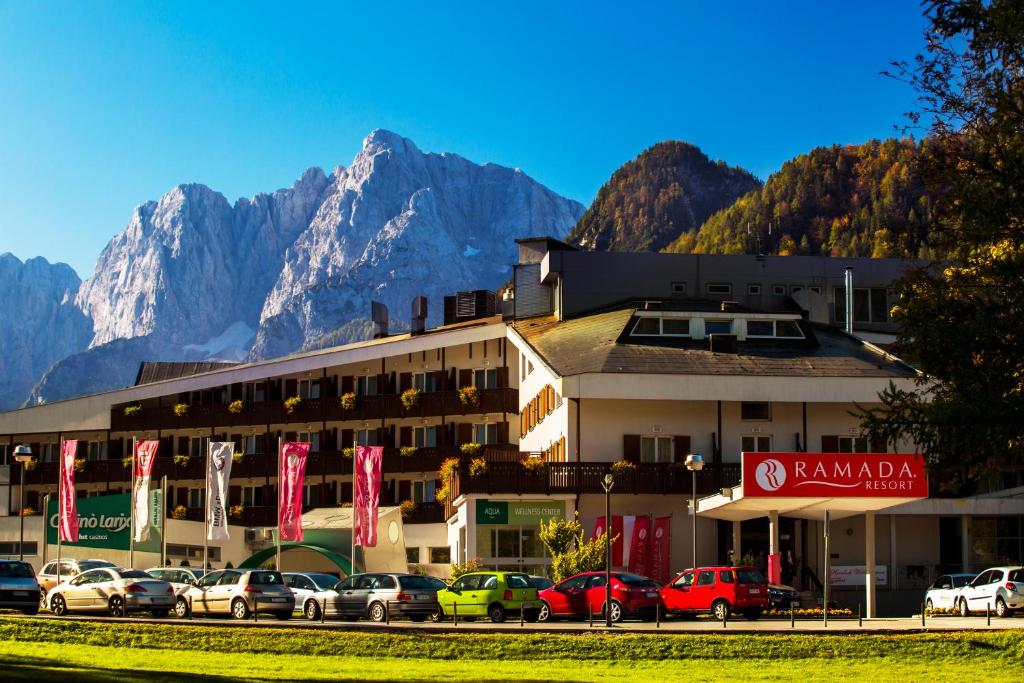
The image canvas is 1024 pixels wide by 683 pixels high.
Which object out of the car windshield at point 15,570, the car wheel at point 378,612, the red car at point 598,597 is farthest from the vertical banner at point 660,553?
the car windshield at point 15,570

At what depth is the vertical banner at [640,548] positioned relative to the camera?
56500 millimetres

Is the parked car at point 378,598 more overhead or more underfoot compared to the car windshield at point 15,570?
more underfoot

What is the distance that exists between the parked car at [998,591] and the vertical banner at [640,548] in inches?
535

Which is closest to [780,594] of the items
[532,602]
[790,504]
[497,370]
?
[790,504]

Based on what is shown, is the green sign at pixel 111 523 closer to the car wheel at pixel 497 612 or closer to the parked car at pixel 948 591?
the car wheel at pixel 497 612

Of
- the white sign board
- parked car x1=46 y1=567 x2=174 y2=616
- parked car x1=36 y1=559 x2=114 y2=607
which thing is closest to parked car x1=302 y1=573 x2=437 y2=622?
parked car x1=46 y1=567 x2=174 y2=616

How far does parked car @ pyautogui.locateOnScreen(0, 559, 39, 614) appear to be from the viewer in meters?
43.3

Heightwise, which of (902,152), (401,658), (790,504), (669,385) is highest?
(902,152)

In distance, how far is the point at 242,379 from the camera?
278ft

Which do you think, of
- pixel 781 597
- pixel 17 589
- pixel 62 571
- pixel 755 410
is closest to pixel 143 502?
pixel 62 571

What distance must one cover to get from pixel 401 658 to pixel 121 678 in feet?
30.0

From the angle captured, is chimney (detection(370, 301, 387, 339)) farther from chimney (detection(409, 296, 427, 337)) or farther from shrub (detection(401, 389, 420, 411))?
shrub (detection(401, 389, 420, 411))

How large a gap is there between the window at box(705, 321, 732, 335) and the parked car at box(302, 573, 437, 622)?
1021 inches

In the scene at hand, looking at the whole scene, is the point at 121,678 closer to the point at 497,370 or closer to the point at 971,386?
the point at 971,386
